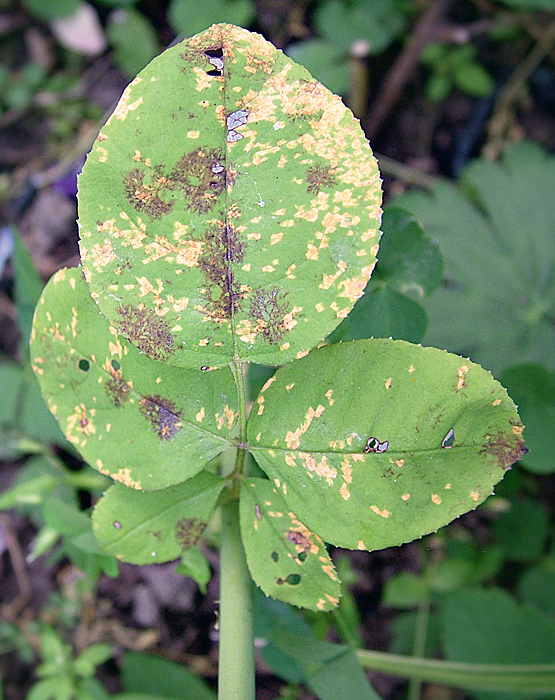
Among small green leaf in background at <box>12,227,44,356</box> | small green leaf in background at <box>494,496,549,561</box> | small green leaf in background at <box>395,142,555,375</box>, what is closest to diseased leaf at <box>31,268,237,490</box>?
small green leaf in background at <box>12,227,44,356</box>

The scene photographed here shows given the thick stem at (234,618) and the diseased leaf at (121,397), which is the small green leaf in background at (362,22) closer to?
the diseased leaf at (121,397)

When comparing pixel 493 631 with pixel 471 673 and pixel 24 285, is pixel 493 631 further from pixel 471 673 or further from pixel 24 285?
pixel 24 285

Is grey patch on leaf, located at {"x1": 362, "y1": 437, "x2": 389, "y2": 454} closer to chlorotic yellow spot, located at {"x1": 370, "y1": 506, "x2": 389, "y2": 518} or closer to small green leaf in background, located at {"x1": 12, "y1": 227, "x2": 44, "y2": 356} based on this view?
chlorotic yellow spot, located at {"x1": 370, "y1": 506, "x2": 389, "y2": 518}

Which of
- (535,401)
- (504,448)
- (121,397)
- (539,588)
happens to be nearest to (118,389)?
(121,397)

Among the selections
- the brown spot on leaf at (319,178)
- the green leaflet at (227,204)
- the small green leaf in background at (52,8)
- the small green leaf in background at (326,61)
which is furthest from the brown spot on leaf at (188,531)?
the small green leaf in background at (52,8)

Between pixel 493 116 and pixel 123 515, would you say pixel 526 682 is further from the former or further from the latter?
pixel 493 116

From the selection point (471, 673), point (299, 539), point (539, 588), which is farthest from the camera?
point (539, 588)

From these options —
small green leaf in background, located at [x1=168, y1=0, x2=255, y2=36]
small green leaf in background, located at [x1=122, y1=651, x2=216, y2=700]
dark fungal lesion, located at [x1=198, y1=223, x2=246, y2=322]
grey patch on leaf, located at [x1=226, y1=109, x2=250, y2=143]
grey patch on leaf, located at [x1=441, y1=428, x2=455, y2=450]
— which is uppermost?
small green leaf in background, located at [x1=168, y1=0, x2=255, y2=36]
